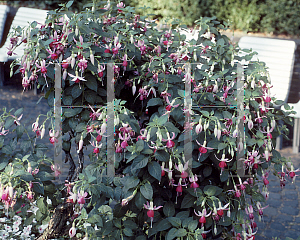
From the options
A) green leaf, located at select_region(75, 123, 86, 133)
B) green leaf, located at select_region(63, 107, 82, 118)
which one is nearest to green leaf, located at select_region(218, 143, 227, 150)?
green leaf, located at select_region(75, 123, 86, 133)

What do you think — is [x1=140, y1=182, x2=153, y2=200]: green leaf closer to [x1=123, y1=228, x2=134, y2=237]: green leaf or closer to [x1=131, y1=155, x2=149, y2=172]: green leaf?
[x1=131, y1=155, x2=149, y2=172]: green leaf

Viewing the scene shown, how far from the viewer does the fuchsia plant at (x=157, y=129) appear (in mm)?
1612

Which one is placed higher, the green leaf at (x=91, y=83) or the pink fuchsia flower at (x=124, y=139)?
the green leaf at (x=91, y=83)

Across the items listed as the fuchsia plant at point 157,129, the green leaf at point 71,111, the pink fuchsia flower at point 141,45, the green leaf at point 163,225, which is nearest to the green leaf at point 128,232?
the fuchsia plant at point 157,129

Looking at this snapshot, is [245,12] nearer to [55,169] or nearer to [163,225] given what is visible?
[55,169]

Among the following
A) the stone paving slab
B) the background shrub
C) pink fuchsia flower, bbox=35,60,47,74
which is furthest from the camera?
the background shrub

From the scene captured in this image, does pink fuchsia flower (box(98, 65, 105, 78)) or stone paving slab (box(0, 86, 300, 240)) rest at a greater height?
pink fuchsia flower (box(98, 65, 105, 78))

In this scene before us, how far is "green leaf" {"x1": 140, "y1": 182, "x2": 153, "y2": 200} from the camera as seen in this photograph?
1533mm

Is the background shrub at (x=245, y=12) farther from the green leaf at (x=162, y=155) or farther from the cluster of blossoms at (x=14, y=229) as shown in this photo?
the green leaf at (x=162, y=155)

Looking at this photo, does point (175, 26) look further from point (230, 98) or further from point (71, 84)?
point (71, 84)

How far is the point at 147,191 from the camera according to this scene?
155cm

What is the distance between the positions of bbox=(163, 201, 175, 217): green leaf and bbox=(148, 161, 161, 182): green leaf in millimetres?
356

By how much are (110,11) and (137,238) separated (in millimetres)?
1368

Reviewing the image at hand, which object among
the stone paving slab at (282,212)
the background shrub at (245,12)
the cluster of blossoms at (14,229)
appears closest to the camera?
the cluster of blossoms at (14,229)
